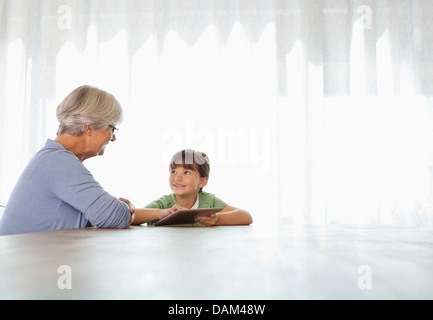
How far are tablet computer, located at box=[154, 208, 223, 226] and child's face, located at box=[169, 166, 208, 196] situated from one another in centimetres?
69

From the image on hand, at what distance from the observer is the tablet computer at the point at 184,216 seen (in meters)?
1.07

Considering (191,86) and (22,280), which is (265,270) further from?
(191,86)

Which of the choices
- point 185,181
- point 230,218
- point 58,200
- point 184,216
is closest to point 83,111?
point 58,200

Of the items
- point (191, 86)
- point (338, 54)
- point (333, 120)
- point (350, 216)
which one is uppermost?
point (338, 54)

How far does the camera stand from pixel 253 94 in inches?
114

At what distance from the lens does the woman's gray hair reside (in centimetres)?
129

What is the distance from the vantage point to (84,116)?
51.0 inches

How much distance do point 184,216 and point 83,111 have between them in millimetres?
471

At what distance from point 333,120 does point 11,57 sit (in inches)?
90.3

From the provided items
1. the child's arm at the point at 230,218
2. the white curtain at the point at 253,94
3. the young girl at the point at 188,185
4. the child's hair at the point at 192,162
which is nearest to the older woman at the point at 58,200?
the child's arm at the point at 230,218

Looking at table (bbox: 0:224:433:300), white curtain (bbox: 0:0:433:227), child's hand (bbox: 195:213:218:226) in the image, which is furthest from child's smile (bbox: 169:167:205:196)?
table (bbox: 0:224:433:300)

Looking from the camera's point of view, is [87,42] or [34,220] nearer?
[34,220]

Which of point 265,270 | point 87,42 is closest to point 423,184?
point 87,42
